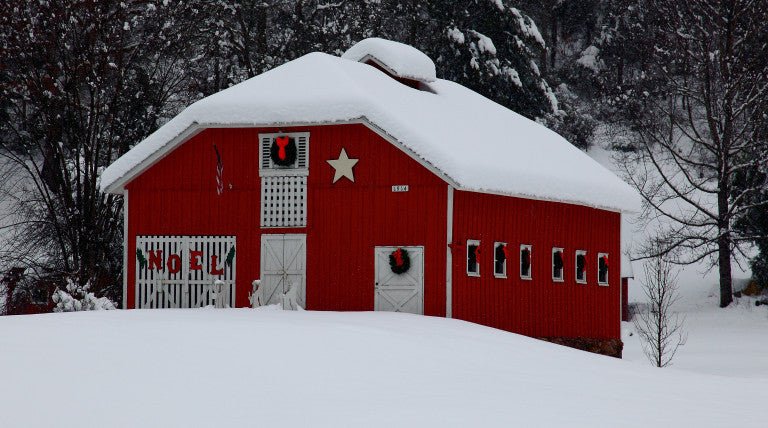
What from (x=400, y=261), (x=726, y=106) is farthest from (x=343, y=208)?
(x=726, y=106)

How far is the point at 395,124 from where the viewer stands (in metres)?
24.6

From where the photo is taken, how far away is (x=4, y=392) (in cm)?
1359

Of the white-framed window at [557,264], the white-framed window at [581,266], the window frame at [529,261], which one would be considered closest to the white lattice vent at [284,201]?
the window frame at [529,261]

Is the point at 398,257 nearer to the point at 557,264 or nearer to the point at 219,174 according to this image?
the point at 219,174

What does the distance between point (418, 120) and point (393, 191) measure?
1955 millimetres

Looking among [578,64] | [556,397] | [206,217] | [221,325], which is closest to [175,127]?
[206,217]

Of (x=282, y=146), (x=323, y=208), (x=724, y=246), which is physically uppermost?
(x=282, y=146)

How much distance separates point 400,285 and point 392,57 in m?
6.68

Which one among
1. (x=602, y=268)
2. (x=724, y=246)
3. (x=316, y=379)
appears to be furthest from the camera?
(x=724, y=246)

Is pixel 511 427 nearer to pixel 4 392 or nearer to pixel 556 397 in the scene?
pixel 556 397

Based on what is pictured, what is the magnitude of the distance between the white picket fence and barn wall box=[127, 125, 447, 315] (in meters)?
0.19

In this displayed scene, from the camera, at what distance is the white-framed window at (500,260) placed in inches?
1035

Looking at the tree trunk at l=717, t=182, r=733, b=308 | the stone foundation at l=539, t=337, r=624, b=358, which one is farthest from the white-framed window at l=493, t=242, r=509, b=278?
the tree trunk at l=717, t=182, r=733, b=308

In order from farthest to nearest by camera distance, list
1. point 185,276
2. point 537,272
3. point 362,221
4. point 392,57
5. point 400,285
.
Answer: point 392,57
point 537,272
point 185,276
point 362,221
point 400,285
